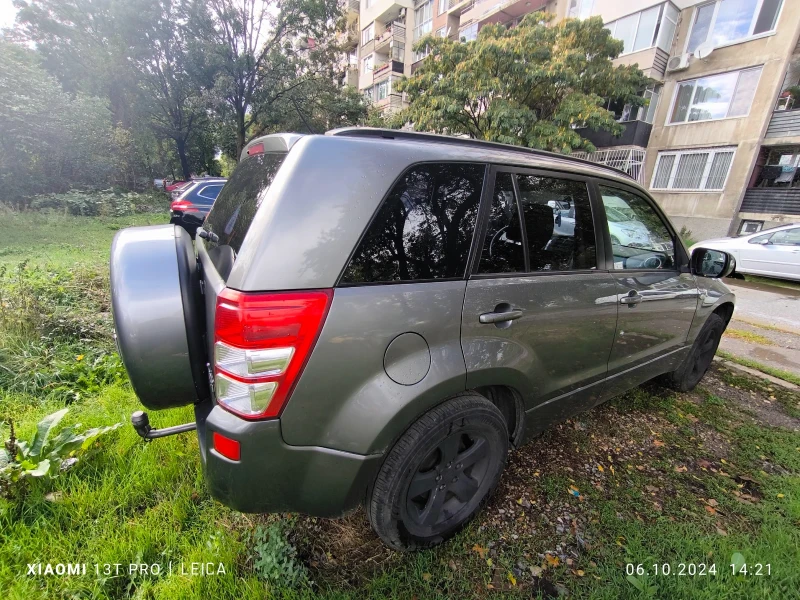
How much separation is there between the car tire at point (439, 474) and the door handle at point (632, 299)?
3.72 feet

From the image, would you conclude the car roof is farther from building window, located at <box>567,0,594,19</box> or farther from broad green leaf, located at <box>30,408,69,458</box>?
building window, located at <box>567,0,594,19</box>

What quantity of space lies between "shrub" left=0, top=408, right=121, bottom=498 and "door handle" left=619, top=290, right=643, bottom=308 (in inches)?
122

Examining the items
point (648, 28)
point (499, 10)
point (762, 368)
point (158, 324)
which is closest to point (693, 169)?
point (648, 28)

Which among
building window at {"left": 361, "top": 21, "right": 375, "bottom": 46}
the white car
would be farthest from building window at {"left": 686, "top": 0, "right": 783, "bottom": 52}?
building window at {"left": 361, "top": 21, "right": 375, "bottom": 46}

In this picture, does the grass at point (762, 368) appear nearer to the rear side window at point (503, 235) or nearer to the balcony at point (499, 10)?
the rear side window at point (503, 235)

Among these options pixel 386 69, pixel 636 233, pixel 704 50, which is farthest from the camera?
pixel 386 69

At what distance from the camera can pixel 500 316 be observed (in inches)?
64.4

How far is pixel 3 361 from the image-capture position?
9.09 feet

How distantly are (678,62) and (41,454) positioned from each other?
64.4 ft

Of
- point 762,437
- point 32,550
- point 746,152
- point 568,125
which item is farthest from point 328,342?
point 746,152

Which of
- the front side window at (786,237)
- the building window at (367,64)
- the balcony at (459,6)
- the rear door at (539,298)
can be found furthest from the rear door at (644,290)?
the building window at (367,64)

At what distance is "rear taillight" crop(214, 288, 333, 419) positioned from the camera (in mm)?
1202

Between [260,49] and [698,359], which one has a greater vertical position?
[260,49]

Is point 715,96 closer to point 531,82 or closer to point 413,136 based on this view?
point 531,82
